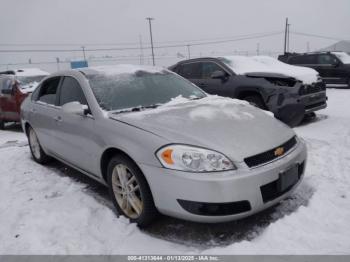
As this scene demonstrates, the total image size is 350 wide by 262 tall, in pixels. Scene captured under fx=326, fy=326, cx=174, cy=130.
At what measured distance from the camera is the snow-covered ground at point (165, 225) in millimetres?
2713

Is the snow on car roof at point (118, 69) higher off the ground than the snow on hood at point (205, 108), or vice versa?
the snow on car roof at point (118, 69)

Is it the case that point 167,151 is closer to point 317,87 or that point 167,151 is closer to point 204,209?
point 204,209

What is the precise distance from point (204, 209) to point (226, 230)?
549 mm

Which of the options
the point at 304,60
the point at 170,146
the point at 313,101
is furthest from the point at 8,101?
the point at 304,60

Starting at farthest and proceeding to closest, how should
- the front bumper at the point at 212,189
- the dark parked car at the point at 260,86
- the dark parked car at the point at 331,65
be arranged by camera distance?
the dark parked car at the point at 331,65 < the dark parked car at the point at 260,86 < the front bumper at the point at 212,189

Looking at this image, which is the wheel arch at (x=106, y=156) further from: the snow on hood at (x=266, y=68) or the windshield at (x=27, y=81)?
the windshield at (x=27, y=81)

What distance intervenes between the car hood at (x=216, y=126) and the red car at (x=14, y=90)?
6.81 metres

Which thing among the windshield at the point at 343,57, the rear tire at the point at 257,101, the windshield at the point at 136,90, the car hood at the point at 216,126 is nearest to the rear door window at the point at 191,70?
the rear tire at the point at 257,101

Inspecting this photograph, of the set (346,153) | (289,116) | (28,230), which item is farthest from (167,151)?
(289,116)

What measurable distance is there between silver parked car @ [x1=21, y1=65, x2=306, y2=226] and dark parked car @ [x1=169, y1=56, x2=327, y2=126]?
2.49 meters

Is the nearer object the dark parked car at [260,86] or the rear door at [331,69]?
the dark parked car at [260,86]

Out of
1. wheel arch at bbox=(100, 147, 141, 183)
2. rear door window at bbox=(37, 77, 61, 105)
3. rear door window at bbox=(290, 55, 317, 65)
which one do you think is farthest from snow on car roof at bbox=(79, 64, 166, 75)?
rear door window at bbox=(290, 55, 317, 65)

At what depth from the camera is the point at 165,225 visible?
324cm

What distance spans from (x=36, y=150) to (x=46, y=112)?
1068 millimetres
